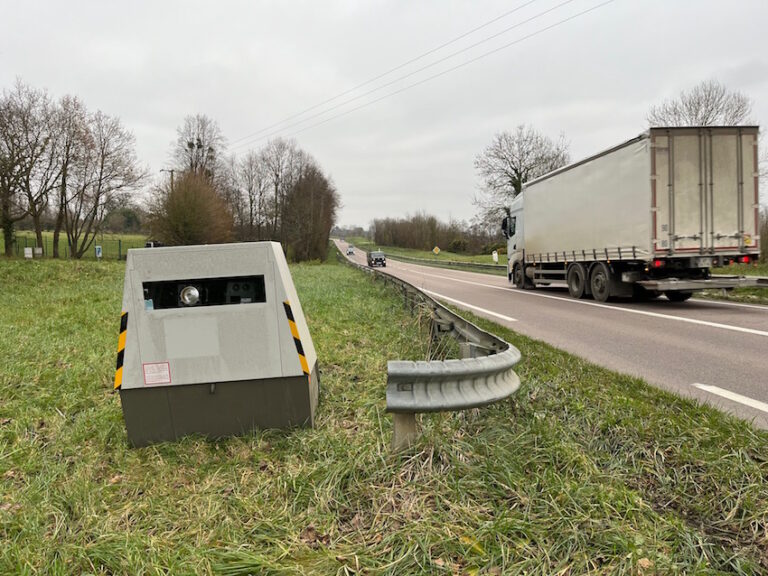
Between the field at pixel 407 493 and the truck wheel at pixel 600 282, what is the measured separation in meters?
8.99

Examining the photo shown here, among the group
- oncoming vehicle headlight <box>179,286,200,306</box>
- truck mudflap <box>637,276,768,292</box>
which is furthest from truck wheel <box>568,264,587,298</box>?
oncoming vehicle headlight <box>179,286,200,306</box>

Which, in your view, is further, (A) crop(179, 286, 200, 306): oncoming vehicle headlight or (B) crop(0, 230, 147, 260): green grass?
(B) crop(0, 230, 147, 260): green grass

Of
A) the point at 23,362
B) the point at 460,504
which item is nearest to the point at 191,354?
the point at 460,504

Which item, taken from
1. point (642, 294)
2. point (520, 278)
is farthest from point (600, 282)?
point (520, 278)

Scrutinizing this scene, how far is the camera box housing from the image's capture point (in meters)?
3.65

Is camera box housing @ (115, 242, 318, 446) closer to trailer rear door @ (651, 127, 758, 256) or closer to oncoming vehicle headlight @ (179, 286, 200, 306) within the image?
oncoming vehicle headlight @ (179, 286, 200, 306)

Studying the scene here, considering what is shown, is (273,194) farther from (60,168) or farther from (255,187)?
(60,168)

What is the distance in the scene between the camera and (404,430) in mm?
3045

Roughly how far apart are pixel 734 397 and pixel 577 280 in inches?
406

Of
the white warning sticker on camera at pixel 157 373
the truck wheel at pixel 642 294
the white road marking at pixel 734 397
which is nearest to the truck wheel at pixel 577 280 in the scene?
the truck wheel at pixel 642 294

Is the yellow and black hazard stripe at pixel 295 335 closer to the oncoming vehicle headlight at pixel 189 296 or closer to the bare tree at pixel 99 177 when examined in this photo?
the oncoming vehicle headlight at pixel 189 296

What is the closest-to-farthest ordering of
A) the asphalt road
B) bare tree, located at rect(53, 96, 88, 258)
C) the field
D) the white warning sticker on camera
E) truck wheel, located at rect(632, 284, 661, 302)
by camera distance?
the field, the white warning sticker on camera, the asphalt road, truck wheel, located at rect(632, 284, 661, 302), bare tree, located at rect(53, 96, 88, 258)

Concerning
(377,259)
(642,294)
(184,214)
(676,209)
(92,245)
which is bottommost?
(642,294)

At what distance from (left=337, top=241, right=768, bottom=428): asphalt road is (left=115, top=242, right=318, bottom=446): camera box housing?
12.4 ft
